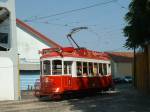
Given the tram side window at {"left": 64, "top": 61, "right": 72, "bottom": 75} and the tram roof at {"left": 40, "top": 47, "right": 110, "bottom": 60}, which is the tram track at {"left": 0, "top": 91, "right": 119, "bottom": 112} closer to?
the tram side window at {"left": 64, "top": 61, "right": 72, "bottom": 75}

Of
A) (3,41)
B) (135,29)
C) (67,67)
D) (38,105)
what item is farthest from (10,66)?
(135,29)

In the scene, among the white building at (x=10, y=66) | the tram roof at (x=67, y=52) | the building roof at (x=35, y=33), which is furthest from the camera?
the building roof at (x=35, y=33)

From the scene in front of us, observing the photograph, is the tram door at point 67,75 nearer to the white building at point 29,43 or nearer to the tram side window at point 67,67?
the tram side window at point 67,67

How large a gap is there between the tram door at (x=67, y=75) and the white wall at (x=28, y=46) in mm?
23339

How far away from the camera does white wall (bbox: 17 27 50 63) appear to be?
54.8 metres

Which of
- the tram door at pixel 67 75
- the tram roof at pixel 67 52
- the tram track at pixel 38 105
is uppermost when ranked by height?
the tram roof at pixel 67 52

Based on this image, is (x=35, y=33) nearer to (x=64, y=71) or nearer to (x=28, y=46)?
(x=28, y=46)

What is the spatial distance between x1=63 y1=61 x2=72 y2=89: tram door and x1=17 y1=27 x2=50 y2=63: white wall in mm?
23339

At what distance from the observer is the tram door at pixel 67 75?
102 feet

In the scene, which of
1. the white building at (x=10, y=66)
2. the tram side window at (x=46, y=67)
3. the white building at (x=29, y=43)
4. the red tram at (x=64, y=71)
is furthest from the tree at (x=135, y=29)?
the white building at (x=29, y=43)

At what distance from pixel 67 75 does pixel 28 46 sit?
24376mm

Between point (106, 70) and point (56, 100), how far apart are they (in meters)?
6.90

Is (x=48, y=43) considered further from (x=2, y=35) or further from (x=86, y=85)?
(x=86, y=85)

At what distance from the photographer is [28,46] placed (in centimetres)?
5516
